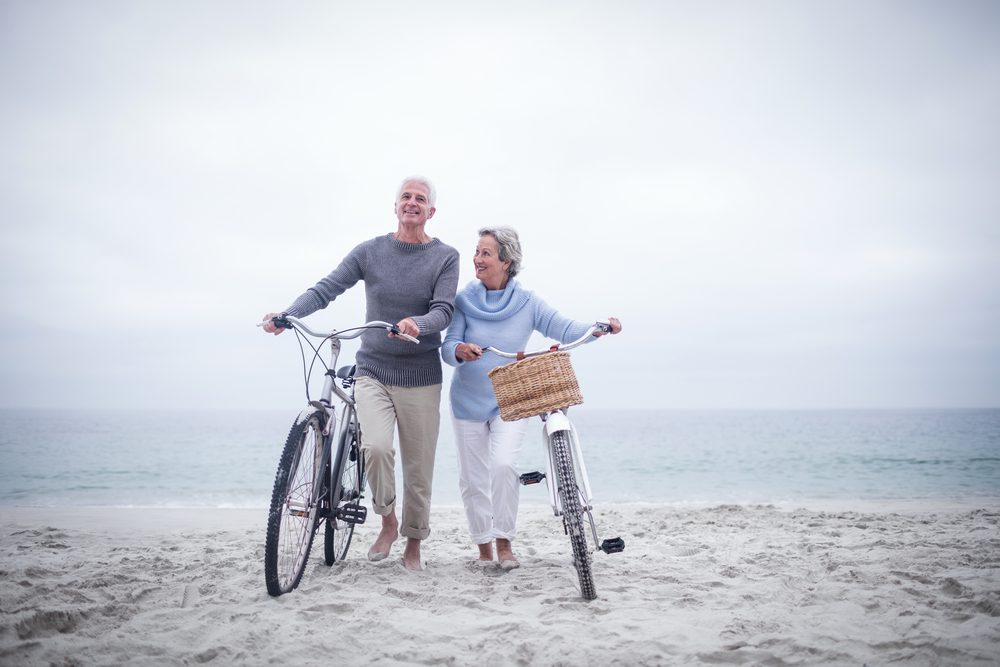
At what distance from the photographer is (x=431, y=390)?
4.00m

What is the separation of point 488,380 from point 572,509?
1.14 metres

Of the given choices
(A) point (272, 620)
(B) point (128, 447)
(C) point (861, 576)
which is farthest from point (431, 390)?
(B) point (128, 447)

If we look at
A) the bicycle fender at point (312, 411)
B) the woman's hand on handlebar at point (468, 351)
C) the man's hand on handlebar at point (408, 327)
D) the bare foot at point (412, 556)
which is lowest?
the bare foot at point (412, 556)

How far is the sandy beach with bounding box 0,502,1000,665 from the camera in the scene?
99.0 inches

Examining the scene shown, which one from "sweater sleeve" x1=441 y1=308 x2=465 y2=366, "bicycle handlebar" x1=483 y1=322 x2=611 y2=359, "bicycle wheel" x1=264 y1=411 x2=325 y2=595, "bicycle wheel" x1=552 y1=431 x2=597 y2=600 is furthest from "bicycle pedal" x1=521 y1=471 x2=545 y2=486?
"bicycle wheel" x1=264 y1=411 x2=325 y2=595

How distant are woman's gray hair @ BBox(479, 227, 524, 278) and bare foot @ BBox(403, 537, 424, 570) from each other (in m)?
2.00

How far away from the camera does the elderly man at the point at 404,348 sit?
3854 millimetres

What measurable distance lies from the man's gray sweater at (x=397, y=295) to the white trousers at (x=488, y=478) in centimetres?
47

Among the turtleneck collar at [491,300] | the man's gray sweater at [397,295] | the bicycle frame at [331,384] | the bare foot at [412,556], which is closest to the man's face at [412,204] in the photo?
the man's gray sweater at [397,295]

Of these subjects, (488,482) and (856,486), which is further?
(856,486)

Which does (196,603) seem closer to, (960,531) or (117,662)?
(117,662)

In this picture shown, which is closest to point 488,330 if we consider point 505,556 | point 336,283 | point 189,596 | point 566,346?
point 566,346

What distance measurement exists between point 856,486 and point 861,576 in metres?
13.4

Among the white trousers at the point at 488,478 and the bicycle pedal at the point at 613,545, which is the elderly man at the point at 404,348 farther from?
the bicycle pedal at the point at 613,545
